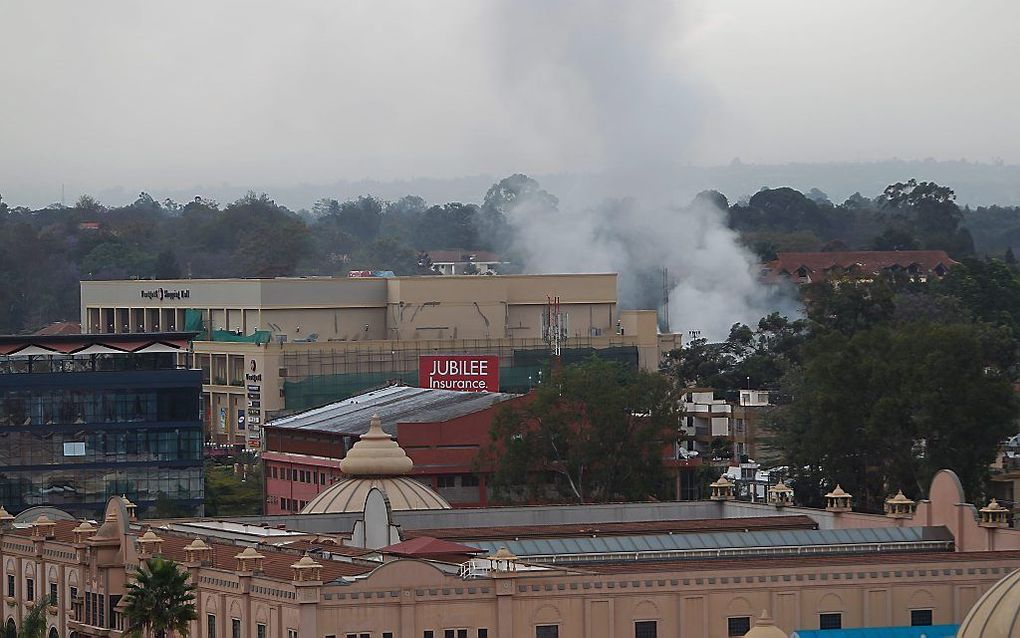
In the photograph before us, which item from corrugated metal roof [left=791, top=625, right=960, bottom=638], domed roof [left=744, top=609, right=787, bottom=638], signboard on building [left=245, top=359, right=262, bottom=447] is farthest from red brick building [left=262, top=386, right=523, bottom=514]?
domed roof [left=744, top=609, right=787, bottom=638]

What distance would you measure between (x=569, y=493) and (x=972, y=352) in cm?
1722

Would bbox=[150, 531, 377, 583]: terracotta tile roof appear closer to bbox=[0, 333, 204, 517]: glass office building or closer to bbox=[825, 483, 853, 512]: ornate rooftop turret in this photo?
bbox=[825, 483, 853, 512]: ornate rooftop turret

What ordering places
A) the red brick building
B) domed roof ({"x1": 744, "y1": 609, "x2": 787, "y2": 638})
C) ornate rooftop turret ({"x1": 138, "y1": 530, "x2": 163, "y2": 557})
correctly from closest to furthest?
domed roof ({"x1": 744, "y1": 609, "x2": 787, "y2": 638})
ornate rooftop turret ({"x1": 138, "y1": 530, "x2": 163, "y2": 557})
the red brick building

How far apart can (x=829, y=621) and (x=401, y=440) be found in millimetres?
55544

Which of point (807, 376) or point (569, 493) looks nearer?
point (569, 493)

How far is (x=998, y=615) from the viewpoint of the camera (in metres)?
53.9

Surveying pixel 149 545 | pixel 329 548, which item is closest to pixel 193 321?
pixel 149 545

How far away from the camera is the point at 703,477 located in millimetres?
130375

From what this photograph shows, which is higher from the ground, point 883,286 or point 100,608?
point 883,286

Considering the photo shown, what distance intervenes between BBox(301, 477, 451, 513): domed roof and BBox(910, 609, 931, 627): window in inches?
855

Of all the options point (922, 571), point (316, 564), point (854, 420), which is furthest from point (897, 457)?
point (316, 564)

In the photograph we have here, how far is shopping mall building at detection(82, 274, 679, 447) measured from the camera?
570ft

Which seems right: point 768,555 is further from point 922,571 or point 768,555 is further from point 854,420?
point 854,420

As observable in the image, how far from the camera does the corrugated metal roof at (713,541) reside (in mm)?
75688
